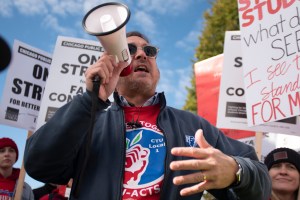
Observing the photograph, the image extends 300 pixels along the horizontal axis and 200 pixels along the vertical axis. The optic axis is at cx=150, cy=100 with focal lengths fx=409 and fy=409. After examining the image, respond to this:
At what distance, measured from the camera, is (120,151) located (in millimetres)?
1890

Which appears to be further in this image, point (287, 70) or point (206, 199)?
point (206, 199)

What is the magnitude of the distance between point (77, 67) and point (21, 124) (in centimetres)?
99

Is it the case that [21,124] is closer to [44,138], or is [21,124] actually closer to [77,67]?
[77,67]

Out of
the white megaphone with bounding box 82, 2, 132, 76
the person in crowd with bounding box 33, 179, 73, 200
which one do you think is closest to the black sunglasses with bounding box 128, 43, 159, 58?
the white megaphone with bounding box 82, 2, 132, 76

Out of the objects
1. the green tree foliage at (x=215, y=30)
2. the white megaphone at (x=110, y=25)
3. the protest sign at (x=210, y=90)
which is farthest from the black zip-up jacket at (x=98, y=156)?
the green tree foliage at (x=215, y=30)

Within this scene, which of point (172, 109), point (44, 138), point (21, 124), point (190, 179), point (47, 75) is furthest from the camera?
point (47, 75)

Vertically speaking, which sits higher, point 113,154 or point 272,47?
point 272,47

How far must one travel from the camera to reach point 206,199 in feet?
36.6

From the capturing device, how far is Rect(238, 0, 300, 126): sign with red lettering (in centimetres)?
334

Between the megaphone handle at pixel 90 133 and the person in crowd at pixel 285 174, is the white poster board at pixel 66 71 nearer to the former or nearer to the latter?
the person in crowd at pixel 285 174

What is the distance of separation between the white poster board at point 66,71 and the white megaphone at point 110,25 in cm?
317

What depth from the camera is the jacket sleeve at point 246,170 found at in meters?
1.57

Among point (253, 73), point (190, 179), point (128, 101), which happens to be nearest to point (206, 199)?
point (253, 73)

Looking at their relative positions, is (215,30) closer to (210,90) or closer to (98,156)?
(210,90)
